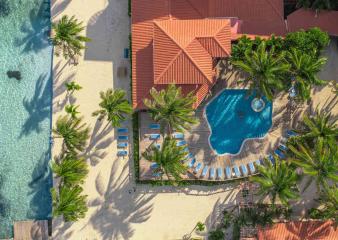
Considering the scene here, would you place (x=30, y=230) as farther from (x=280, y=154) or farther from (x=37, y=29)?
(x=280, y=154)

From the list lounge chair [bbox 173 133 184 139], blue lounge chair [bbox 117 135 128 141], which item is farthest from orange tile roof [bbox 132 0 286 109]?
lounge chair [bbox 173 133 184 139]

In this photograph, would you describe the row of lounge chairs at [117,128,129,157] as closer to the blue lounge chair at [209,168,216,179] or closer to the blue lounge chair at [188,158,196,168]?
the blue lounge chair at [188,158,196,168]

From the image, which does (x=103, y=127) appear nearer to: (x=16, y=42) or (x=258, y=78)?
(x=16, y=42)

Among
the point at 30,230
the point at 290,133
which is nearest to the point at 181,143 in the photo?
the point at 290,133

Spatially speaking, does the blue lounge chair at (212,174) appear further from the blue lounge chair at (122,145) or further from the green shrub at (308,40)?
the green shrub at (308,40)

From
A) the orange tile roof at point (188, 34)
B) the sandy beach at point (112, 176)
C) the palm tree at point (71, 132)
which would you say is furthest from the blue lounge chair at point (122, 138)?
the orange tile roof at point (188, 34)
